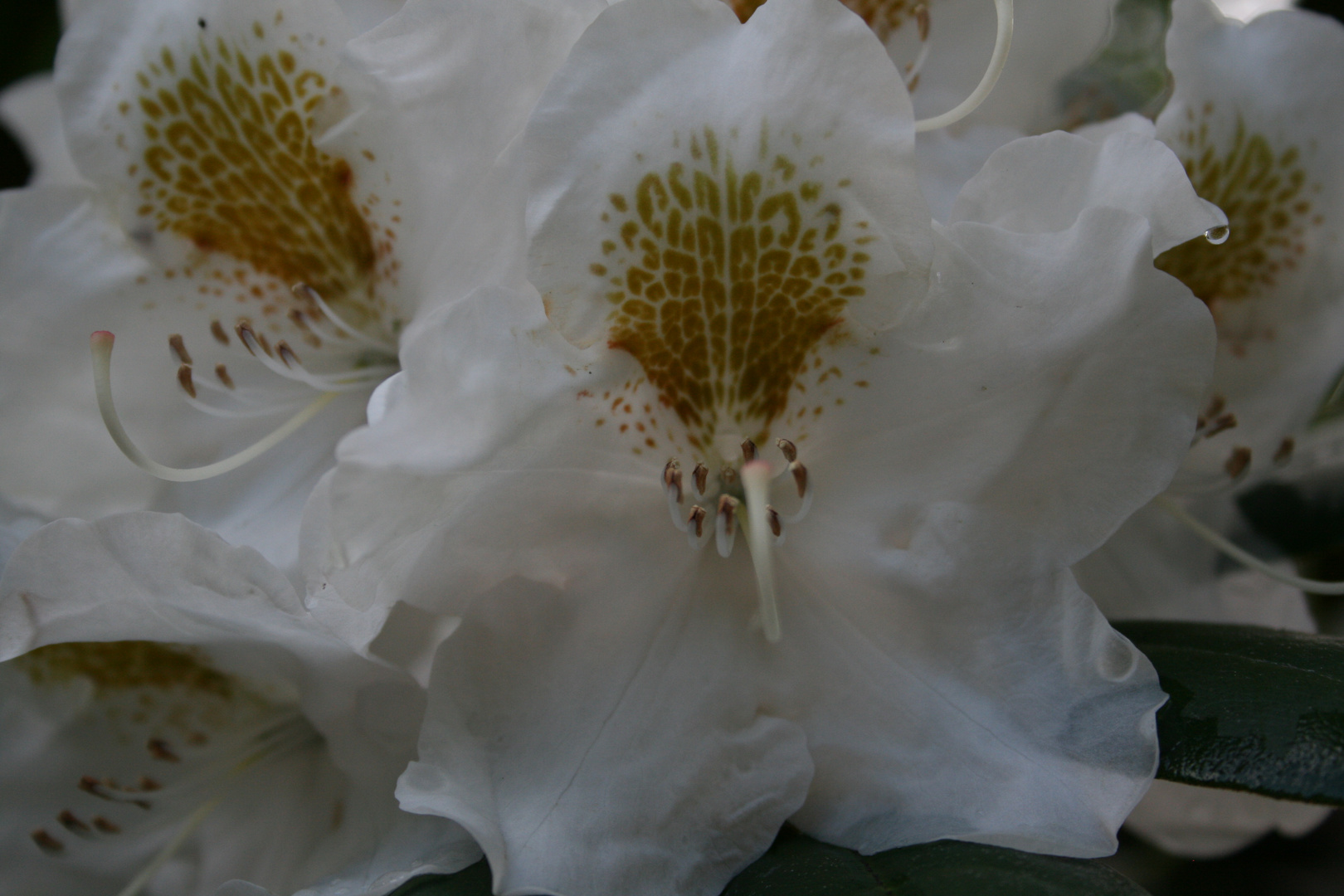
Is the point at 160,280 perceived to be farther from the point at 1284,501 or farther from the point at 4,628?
the point at 1284,501

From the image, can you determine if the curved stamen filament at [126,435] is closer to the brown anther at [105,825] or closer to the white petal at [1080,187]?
the brown anther at [105,825]

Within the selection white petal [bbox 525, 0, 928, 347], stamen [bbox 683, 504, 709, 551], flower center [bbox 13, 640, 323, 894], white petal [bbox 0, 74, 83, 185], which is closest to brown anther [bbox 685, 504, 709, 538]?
stamen [bbox 683, 504, 709, 551]

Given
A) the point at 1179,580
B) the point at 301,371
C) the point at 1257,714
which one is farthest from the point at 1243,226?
the point at 301,371

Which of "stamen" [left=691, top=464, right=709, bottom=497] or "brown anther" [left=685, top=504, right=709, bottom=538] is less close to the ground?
"stamen" [left=691, top=464, right=709, bottom=497]

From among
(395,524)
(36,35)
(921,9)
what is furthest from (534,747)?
(36,35)

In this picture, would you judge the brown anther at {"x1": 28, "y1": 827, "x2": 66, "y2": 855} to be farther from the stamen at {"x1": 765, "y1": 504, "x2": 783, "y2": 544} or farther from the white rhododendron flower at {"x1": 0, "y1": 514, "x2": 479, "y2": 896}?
the stamen at {"x1": 765, "y1": 504, "x2": 783, "y2": 544}
